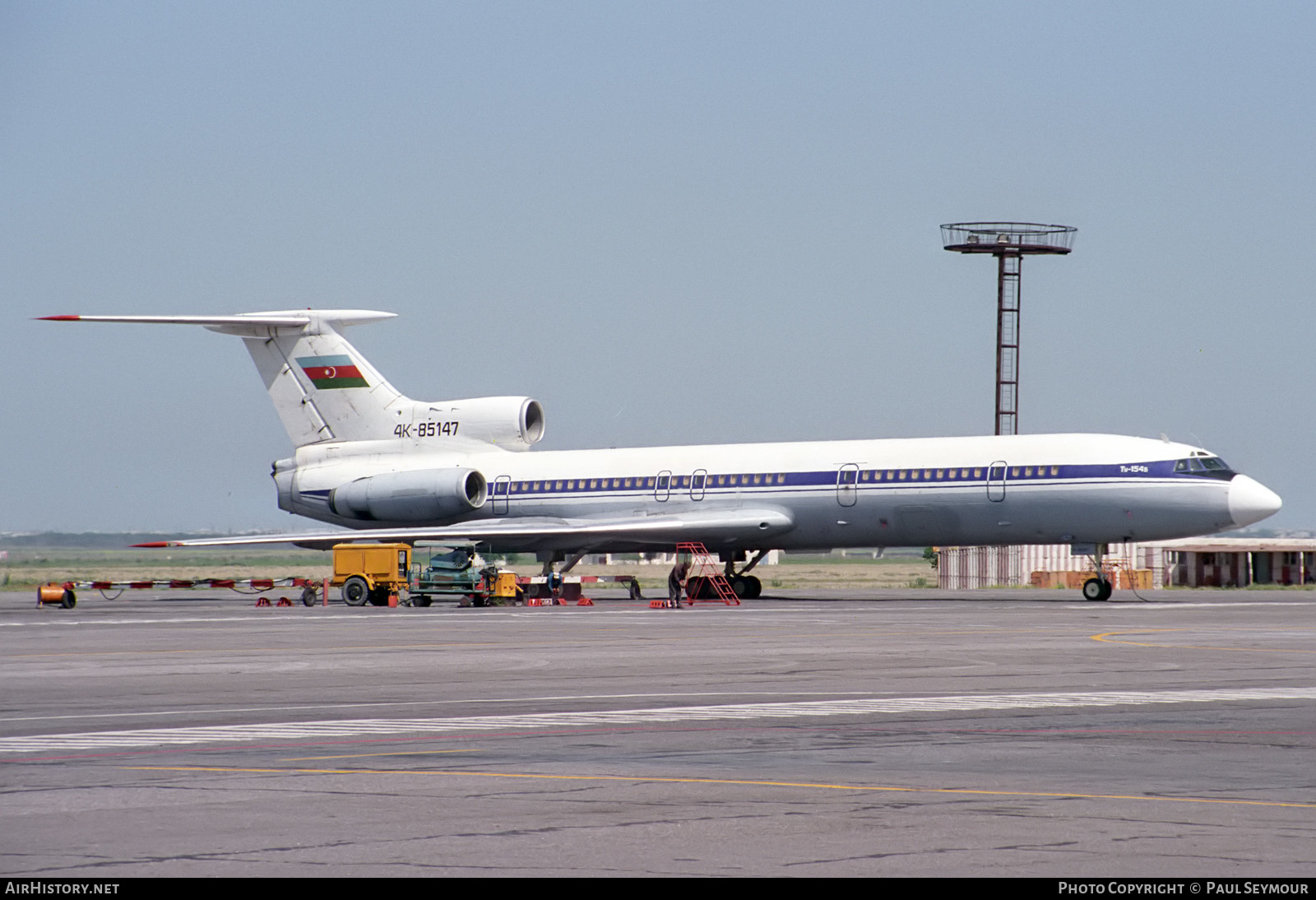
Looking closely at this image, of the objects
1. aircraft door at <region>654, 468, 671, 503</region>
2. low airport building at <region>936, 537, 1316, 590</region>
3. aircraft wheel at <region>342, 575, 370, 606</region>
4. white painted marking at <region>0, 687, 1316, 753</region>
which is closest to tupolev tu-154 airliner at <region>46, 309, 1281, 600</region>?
aircraft door at <region>654, 468, 671, 503</region>

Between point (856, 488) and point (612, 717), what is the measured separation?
29.6 metres

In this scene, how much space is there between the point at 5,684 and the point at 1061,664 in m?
11.8

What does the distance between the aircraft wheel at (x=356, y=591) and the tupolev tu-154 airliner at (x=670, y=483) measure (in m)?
2.94

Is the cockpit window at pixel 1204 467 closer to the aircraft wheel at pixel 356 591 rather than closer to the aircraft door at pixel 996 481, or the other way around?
the aircraft door at pixel 996 481

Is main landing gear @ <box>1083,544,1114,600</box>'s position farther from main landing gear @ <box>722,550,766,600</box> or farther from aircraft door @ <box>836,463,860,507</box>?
main landing gear @ <box>722,550,766,600</box>

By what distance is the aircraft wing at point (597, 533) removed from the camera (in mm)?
44625

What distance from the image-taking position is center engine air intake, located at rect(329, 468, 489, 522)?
158 feet

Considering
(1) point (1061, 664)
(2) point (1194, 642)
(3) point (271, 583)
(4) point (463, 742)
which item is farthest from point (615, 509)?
(4) point (463, 742)

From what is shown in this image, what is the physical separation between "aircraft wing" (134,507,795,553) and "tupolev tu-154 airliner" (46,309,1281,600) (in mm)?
67

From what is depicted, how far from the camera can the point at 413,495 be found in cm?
4856

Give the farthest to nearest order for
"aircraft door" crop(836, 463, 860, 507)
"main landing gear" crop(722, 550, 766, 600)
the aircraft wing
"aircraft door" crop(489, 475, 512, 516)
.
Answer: "aircraft door" crop(489, 475, 512, 516), "main landing gear" crop(722, 550, 766, 600), the aircraft wing, "aircraft door" crop(836, 463, 860, 507)

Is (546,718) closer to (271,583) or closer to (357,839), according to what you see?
(357,839)

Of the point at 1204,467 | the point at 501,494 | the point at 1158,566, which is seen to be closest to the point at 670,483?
the point at 501,494

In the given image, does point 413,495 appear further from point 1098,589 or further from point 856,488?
point 1098,589
